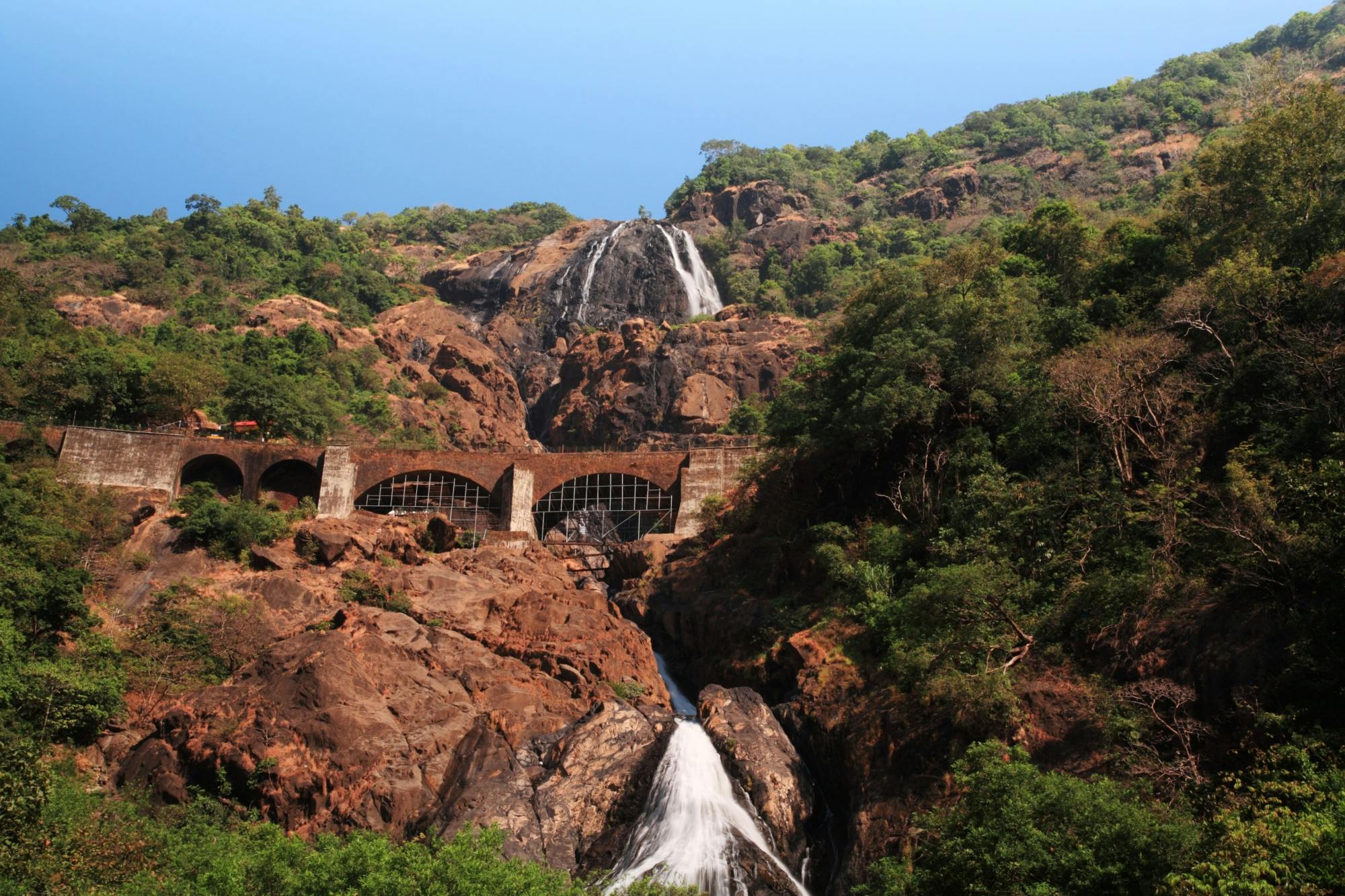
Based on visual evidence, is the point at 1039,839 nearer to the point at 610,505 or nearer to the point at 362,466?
the point at 610,505

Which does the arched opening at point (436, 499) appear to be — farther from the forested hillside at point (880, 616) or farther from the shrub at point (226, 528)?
the shrub at point (226, 528)

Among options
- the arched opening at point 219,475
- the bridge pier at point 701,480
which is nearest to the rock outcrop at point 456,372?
the arched opening at point 219,475

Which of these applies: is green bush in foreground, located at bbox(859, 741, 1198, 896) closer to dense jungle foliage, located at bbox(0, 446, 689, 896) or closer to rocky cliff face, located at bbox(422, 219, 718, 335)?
dense jungle foliage, located at bbox(0, 446, 689, 896)

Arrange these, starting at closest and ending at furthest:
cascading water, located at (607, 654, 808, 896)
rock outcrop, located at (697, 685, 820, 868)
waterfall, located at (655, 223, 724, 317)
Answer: cascading water, located at (607, 654, 808, 896), rock outcrop, located at (697, 685, 820, 868), waterfall, located at (655, 223, 724, 317)

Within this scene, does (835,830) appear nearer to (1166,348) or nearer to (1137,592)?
(1137,592)

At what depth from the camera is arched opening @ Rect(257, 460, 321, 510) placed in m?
45.0

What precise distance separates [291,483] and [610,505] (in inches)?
547

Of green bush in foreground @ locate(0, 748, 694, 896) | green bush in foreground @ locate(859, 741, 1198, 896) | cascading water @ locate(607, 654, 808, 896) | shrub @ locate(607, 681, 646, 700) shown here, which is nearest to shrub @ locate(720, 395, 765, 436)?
shrub @ locate(607, 681, 646, 700)

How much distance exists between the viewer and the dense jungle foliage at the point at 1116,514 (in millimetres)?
16828

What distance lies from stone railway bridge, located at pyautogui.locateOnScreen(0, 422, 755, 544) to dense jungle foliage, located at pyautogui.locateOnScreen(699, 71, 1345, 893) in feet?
20.4

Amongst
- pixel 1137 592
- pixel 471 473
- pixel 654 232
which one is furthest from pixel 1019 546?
pixel 654 232

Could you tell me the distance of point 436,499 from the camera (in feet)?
154

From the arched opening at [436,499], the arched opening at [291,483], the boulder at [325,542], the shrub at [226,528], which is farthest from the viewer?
the arched opening at [436,499]

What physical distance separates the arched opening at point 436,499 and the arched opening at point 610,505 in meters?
2.31
